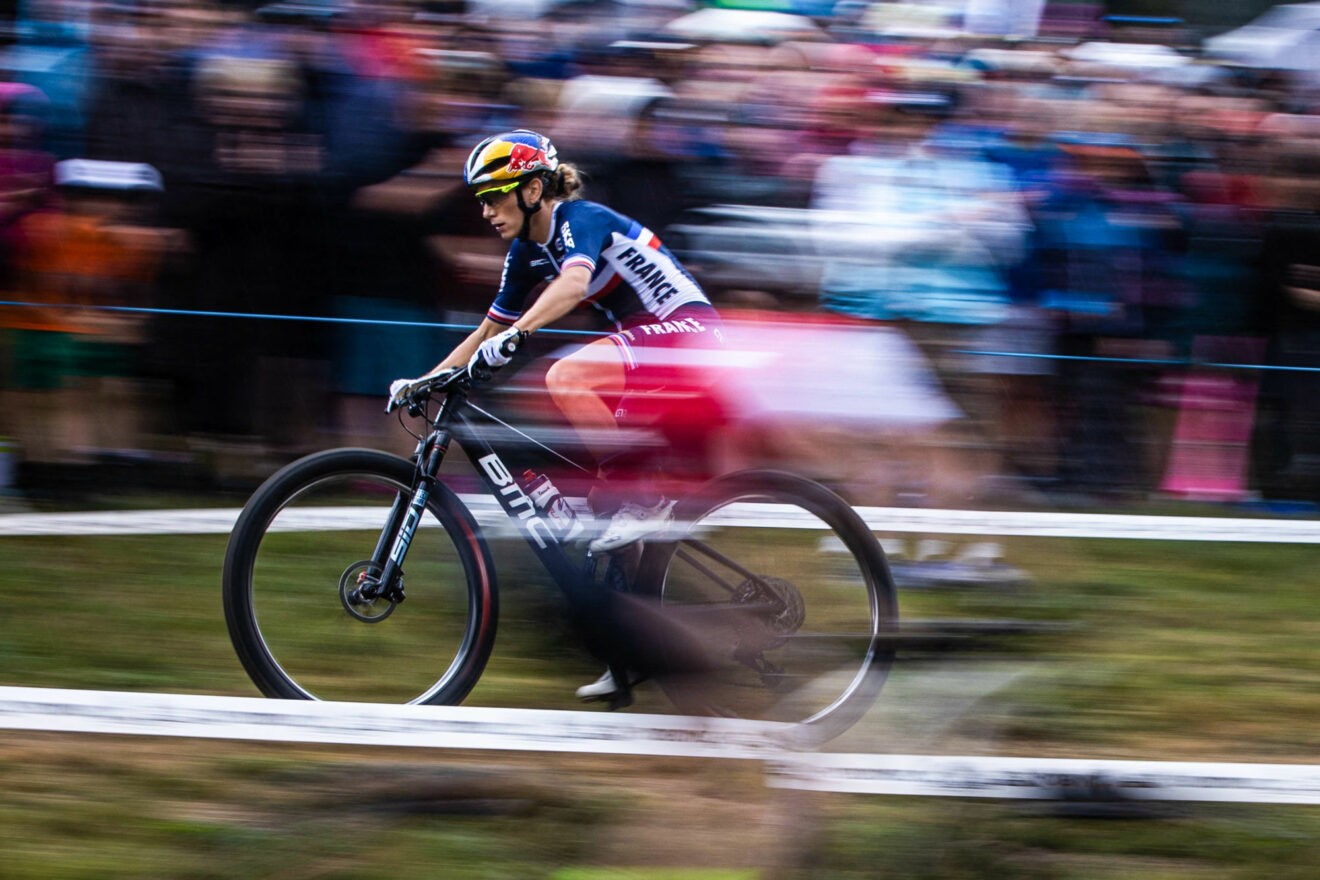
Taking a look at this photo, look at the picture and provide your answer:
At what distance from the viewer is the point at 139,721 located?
3771 millimetres

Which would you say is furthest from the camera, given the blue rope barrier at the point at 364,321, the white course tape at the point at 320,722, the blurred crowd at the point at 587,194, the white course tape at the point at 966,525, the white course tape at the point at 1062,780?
the blurred crowd at the point at 587,194

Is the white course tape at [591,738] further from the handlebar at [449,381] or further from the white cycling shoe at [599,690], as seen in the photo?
the handlebar at [449,381]

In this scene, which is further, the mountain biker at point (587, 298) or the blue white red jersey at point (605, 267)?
the blue white red jersey at point (605, 267)

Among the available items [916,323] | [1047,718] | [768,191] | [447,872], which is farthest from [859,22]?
[447,872]

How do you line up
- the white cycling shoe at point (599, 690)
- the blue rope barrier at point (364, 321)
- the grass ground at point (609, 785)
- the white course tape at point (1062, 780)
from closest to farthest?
1. the grass ground at point (609, 785)
2. the white course tape at point (1062, 780)
3. the white cycling shoe at point (599, 690)
4. the blue rope barrier at point (364, 321)

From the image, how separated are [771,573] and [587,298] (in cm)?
105

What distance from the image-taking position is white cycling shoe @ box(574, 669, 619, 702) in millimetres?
3984

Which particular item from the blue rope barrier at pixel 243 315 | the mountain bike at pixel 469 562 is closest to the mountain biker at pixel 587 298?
the mountain bike at pixel 469 562

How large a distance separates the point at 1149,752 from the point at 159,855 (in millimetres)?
2641

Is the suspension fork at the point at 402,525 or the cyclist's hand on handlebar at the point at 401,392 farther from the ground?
the cyclist's hand on handlebar at the point at 401,392

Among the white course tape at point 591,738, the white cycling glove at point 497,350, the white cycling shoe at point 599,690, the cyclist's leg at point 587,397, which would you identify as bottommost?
the white cycling shoe at point 599,690

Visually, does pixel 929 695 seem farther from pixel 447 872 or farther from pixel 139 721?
pixel 139 721

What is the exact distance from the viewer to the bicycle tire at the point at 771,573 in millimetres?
3988

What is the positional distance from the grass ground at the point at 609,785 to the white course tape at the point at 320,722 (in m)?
0.11
